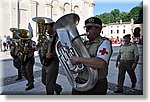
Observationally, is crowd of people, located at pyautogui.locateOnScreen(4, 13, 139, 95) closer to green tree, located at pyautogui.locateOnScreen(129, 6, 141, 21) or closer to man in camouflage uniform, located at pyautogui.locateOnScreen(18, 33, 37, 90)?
man in camouflage uniform, located at pyautogui.locateOnScreen(18, 33, 37, 90)

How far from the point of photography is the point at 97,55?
85.5 inches

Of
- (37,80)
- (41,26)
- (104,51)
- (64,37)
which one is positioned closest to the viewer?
(104,51)

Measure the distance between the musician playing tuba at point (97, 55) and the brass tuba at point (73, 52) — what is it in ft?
0.13

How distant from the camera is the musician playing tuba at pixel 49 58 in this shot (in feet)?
7.88

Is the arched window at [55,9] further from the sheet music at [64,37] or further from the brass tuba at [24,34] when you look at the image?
the brass tuba at [24,34]

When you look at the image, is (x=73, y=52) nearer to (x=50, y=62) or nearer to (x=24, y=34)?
(x=50, y=62)

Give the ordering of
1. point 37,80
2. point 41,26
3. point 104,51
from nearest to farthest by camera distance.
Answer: point 104,51
point 41,26
point 37,80

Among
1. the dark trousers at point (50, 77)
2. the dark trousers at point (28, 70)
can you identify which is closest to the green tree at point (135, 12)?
the dark trousers at point (50, 77)

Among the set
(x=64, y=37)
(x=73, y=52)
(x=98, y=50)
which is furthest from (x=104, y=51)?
(x=64, y=37)

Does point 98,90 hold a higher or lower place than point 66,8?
lower

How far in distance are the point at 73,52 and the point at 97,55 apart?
195 mm

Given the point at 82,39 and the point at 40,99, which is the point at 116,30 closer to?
the point at 82,39

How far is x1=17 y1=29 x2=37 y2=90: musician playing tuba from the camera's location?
2.47 m

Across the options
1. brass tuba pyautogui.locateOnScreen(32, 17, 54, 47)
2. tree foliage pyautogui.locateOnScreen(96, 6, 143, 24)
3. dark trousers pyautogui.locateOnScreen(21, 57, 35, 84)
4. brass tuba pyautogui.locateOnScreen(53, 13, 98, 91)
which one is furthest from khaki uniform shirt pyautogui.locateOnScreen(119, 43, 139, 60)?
dark trousers pyautogui.locateOnScreen(21, 57, 35, 84)
